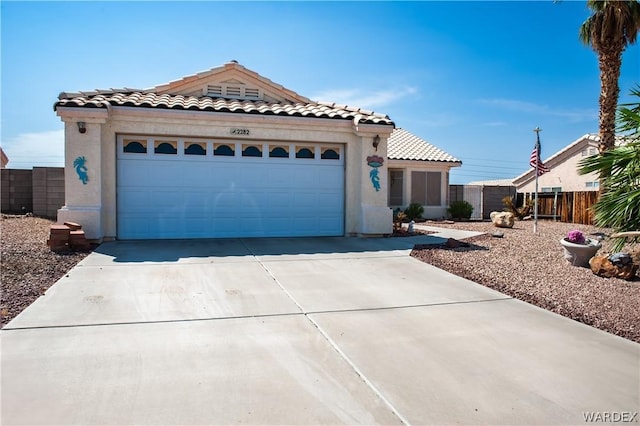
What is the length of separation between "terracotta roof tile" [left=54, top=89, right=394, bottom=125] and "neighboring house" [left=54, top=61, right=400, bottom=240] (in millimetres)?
32

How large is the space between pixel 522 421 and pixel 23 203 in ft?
58.3

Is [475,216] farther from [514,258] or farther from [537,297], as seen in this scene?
[537,297]

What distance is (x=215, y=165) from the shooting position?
452 inches

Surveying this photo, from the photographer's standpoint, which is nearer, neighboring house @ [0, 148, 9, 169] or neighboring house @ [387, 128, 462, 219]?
neighboring house @ [387, 128, 462, 219]

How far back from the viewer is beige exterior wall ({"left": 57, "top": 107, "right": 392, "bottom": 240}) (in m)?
10.2

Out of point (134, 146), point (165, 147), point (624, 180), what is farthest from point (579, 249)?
point (134, 146)

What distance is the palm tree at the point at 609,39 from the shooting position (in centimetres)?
1591

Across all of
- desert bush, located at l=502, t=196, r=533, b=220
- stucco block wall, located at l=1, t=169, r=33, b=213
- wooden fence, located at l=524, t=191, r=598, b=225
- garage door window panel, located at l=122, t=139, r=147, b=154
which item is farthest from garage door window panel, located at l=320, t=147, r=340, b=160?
wooden fence, located at l=524, t=191, r=598, b=225

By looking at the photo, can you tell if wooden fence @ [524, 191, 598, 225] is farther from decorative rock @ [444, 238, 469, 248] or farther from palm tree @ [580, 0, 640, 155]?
decorative rock @ [444, 238, 469, 248]

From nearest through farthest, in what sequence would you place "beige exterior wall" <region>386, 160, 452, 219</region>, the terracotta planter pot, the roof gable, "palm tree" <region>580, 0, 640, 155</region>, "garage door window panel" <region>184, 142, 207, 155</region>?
the terracotta planter pot, "garage door window panel" <region>184, 142, 207, 155</region>, the roof gable, "palm tree" <region>580, 0, 640, 155</region>, "beige exterior wall" <region>386, 160, 452, 219</region>

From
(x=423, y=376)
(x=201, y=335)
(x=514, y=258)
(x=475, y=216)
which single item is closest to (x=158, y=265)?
(x=201, y=335)

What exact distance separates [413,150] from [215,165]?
497 inches

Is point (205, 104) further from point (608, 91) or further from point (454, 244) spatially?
point (608, 91)

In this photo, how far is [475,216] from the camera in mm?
24094
